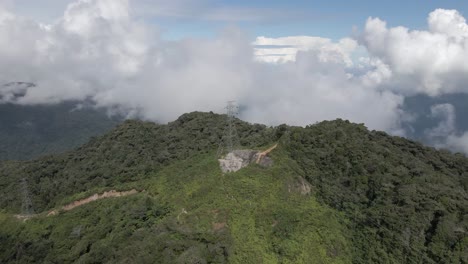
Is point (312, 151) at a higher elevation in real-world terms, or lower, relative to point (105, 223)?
higher

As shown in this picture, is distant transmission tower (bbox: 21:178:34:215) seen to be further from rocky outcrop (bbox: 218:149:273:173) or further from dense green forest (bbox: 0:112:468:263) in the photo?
rocky outcrop (bbox: 218:149:273:173)

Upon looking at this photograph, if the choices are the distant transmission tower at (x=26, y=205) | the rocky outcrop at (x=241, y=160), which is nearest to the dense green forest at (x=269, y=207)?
the rocky outcrop at (x=241, y=160)

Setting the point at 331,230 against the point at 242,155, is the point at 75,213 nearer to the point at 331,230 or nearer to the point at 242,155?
the point at 242,155

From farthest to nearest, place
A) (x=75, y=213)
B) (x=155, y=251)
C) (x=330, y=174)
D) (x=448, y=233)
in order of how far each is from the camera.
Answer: (x=75, y=213)
(x=330, y=174)
(x=448, y=233)
(x=155, y=251)

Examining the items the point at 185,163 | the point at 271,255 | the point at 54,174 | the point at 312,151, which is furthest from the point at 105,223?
the point at 54,174

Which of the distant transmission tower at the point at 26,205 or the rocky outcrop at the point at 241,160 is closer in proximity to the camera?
the rocky outcrop at the point at 241,160

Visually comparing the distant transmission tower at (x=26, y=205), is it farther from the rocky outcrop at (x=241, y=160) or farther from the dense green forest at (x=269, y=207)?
the rocky outcrop at (x=241, y=160)

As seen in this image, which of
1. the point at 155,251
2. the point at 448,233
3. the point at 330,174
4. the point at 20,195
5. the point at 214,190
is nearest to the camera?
the point at 155,251

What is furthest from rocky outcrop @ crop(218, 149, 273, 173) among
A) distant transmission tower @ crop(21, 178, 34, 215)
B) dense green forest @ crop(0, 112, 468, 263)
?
distant transmission tower @ crop(21, 178, 34, 215)
